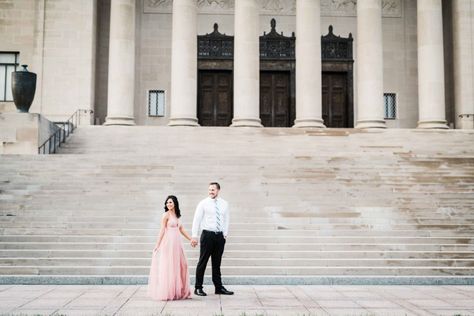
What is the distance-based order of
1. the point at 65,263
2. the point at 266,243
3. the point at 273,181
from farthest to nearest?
the point at 273,181, the point at 266,243, the point at 65,263

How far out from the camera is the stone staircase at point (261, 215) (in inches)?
704

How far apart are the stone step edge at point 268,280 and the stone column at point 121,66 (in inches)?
885

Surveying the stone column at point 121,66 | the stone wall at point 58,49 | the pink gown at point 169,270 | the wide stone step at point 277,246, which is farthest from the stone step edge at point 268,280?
the stone wall at point 58,49

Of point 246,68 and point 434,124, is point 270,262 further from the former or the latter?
point 434,124

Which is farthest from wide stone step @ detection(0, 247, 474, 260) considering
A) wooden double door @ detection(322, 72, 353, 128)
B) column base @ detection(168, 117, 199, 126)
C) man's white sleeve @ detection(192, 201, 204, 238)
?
wooden double door @ detection(322, 72, 353, 128)

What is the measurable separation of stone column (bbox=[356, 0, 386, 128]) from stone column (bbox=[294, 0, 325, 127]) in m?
2.84

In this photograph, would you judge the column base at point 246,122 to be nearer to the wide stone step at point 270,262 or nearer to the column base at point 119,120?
the column base at point 119,120

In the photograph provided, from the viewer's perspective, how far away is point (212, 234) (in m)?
14.8

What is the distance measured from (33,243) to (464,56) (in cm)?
3508

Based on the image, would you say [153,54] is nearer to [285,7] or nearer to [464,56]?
[285,7]

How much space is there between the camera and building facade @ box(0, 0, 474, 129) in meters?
38.6

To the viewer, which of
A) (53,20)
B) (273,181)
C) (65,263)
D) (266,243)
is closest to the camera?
(65,263)

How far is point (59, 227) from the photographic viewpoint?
797 inches

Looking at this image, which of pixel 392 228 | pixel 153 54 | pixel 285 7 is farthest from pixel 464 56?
pixel 392 228
